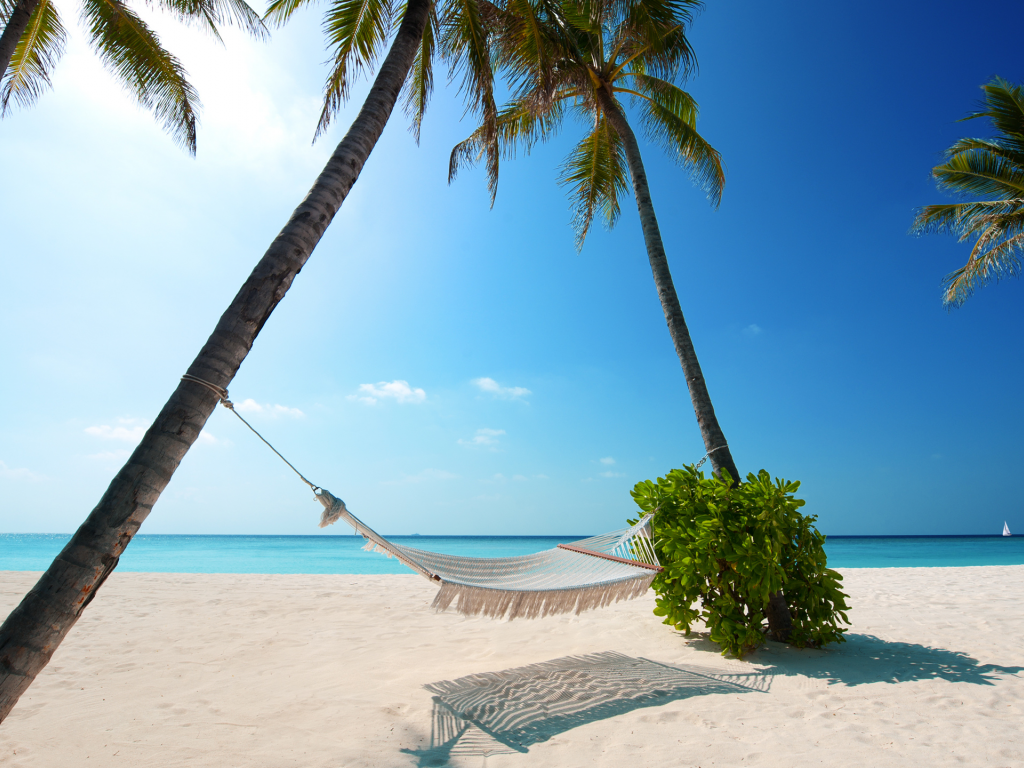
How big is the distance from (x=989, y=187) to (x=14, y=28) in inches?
395

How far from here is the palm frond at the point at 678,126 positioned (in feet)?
15.4

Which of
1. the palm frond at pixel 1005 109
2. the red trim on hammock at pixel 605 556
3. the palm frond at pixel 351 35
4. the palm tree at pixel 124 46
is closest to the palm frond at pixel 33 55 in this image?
the palm tree at pixel 124 46

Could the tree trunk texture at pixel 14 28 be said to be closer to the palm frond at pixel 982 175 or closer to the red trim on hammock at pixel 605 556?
the red trim on hammock at pixel 605 556

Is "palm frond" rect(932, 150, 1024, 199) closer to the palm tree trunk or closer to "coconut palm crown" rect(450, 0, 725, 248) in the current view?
"coconut palm crown" rect(450, 0, 725, 248)

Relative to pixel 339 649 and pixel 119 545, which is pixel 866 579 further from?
pixel 119 545

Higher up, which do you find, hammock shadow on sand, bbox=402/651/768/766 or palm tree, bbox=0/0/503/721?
palm tree, bbox=0/0/503/721

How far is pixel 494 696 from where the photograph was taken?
7.74 ft

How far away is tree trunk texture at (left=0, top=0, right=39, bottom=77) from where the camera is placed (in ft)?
11.3

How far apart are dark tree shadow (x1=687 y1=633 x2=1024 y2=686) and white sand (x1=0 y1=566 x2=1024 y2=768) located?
0.02m

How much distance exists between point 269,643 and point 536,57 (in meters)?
4.15

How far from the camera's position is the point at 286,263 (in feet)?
5.59

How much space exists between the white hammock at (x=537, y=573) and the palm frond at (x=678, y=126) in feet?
11.0

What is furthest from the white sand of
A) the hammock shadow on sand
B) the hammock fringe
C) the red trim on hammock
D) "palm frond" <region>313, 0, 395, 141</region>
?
"palm frond" <region>313, 0, 395, 141</region>

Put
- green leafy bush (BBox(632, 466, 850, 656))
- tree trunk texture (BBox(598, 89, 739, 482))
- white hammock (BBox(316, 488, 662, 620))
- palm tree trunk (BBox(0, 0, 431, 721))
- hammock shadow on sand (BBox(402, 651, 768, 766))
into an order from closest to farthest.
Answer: palm tree trunk (BBox(0, 0, 431, 721)) < hammock shadow on sand (BBox(402, 651, 768, 766)) < white hammock (BBox(316, 488, 662, 620)) < green leafy bush (BBox(632, 466, 850, 656)) < tree trunk texture (BBox(598, 89, 739, 482))
